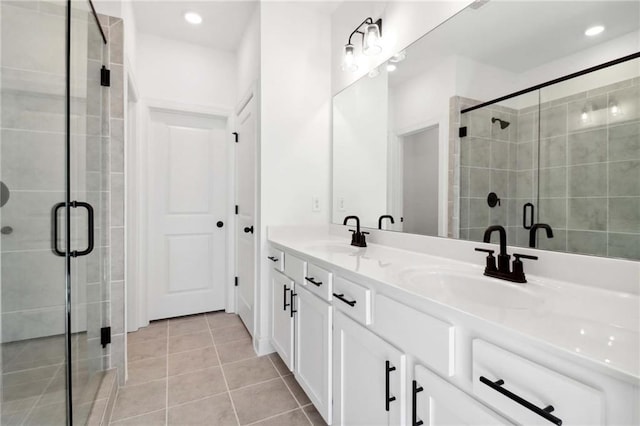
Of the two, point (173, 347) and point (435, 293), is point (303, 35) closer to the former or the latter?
point (435, 293)

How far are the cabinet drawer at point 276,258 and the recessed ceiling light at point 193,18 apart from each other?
1995 millimetres

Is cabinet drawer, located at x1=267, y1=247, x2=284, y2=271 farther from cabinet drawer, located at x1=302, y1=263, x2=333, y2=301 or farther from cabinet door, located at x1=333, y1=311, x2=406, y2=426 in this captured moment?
cabinet door, located at x1=333, y1=311, x2=406, y2=426

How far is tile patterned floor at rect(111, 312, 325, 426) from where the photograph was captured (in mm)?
1572

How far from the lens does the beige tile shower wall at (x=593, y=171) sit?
33.9 inches

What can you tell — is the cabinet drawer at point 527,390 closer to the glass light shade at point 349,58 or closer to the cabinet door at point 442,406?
the cabinet door at point 442,406

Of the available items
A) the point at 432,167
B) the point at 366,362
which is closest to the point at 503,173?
the point at 432,167

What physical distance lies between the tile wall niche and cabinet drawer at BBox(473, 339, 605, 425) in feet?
1.89

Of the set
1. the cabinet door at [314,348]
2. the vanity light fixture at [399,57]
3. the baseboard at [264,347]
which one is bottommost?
the baseboard at [264,347]

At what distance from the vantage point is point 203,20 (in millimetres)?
2500

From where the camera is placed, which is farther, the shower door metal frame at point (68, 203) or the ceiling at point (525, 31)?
the shower door metal frame at point (68, 203)

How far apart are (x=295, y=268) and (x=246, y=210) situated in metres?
1.09

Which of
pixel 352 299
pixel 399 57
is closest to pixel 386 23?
A: pixel 399 57

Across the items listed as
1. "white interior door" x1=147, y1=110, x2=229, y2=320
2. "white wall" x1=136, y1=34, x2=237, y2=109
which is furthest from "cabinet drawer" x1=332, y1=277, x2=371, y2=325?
"white wall" x1=136, y1=34, x2=237, y2=109

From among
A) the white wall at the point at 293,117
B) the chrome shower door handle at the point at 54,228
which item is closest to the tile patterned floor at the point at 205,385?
the white wall at the point at 293,117
